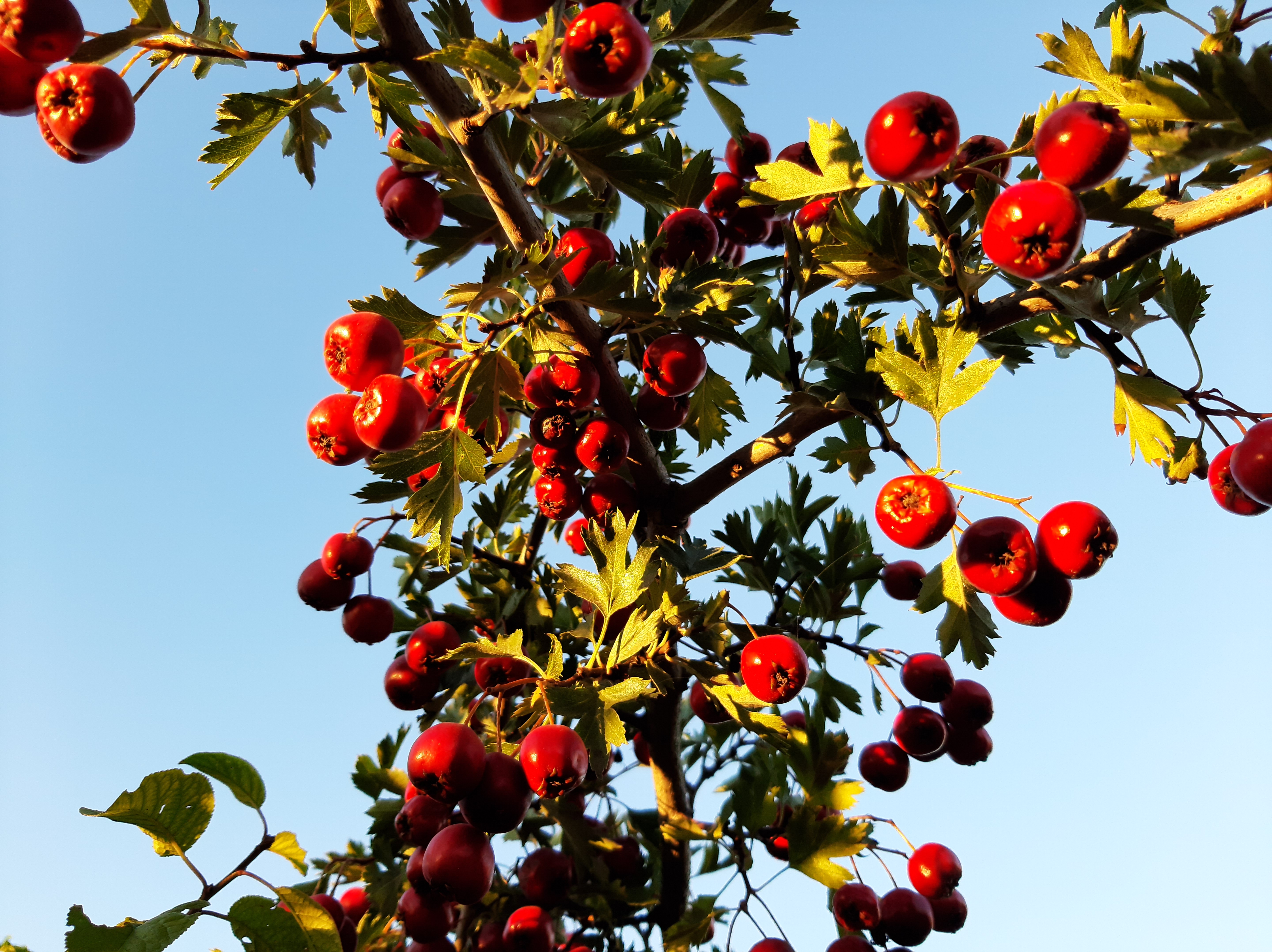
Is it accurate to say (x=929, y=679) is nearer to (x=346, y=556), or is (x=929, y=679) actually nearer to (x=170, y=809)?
(x=346, y=556)

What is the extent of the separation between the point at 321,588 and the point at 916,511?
7.83 feet

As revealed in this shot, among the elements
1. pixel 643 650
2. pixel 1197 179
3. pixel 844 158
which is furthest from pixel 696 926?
pixel 1197 179

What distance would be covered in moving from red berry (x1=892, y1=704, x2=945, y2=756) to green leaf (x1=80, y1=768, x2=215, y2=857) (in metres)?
2.60

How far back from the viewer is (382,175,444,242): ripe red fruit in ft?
9.16

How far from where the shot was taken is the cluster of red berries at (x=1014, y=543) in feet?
8.11

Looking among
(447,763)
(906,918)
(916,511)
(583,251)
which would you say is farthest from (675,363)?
(906,918)

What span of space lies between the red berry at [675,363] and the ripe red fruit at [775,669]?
89 centimetres

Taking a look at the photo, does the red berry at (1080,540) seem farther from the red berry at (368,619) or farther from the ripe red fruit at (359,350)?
the red berry at (368,619)

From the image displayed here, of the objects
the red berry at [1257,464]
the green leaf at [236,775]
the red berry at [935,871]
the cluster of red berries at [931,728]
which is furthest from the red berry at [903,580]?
the green leaf at [236,775]

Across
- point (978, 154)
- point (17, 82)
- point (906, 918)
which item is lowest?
point (906, 918)

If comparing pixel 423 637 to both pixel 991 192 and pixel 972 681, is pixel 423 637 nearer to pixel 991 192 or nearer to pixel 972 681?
pixel 972 681

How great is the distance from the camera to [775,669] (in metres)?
2.74

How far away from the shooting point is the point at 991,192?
2562mm

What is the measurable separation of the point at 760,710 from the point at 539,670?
2.46ft
